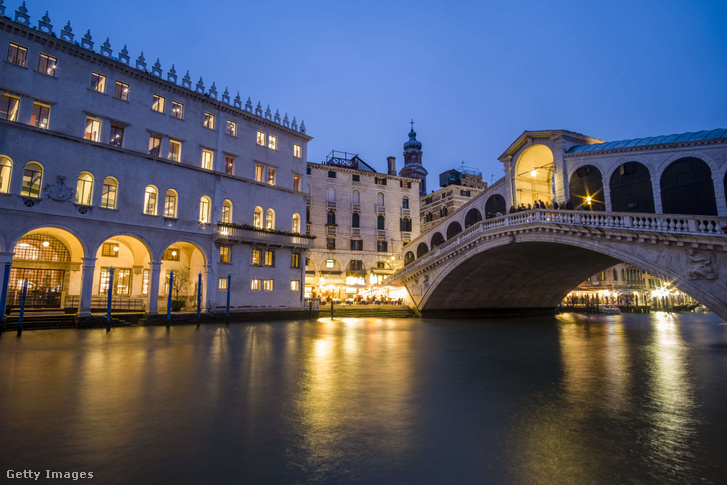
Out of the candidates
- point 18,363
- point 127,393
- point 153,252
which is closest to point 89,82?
point 153,252

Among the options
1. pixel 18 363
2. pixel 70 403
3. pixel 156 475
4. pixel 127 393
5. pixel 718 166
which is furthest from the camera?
pixel 718 166

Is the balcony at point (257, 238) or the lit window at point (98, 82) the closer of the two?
the lit window at point (98, 82)

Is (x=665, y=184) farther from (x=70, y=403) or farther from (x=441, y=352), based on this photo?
(x=70, y=403)

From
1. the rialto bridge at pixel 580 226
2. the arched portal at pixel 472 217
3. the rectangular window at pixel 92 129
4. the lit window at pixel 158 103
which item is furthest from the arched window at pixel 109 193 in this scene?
the arched portal at pixel 472 217

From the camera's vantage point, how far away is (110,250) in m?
30.1

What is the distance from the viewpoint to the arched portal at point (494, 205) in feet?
114

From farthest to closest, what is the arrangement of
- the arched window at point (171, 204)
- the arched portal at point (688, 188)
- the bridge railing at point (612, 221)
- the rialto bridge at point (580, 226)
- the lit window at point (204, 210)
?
the lit window at point (204, 210)
the arched window at point (171, 204)
the arched portal at point (688, 188)
the rialto bridge at point (580, 226)
the bridge railing at point (612, 221)

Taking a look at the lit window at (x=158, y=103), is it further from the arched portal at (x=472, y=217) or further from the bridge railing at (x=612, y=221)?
the arched portal at (x=472, y=217)

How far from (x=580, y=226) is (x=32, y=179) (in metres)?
32.0

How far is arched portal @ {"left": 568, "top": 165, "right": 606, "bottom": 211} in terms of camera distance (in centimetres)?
2653

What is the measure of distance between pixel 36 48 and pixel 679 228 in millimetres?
36313

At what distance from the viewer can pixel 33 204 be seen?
23.0 m

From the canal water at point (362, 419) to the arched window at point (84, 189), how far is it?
15.7m

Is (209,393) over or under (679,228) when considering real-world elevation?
under
